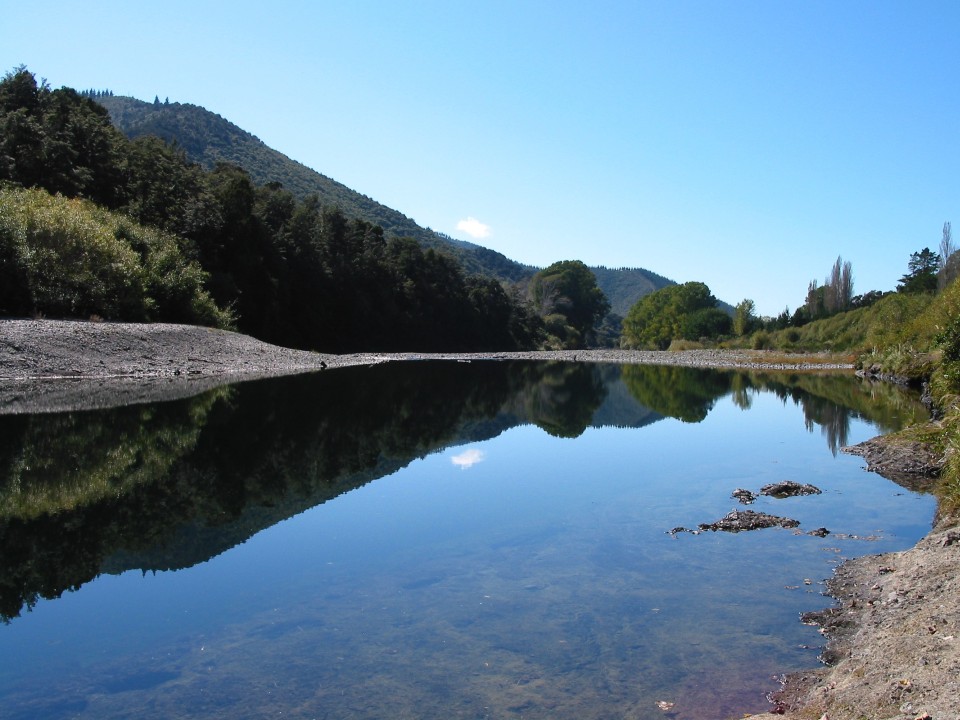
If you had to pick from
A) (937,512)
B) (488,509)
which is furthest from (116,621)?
(937,512)

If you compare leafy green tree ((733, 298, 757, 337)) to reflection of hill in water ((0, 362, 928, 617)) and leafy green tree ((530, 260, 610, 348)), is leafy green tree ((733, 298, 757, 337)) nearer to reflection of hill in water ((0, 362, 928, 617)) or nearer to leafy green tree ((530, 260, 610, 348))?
leafy green tree ((530, 260, 610, 348))

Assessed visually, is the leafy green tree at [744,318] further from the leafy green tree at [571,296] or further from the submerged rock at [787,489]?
the submerged rock at [787,489]

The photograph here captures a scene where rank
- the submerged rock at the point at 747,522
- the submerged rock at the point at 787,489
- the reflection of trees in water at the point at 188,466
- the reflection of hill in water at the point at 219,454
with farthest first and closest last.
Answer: the submerged rock at the point at 787,489 < the submerged rock at the point at 747,522 < the reflection of hill in water at the point at 219,454 < the reflection of trees in water at the point at 188,466

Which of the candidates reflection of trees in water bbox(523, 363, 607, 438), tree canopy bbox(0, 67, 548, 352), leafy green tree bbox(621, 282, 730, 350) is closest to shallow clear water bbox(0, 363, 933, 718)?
reflection of trees in water bbox(523, 363, 607, 438)

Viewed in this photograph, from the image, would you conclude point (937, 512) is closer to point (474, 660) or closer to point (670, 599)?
point (670, 599)

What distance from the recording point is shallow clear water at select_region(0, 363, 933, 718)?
5457mm

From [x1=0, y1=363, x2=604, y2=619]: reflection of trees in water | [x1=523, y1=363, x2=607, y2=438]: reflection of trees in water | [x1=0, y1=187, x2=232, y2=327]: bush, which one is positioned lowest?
[x1=0, y1=363, x2=604, y2=619]: reflection of trees in water

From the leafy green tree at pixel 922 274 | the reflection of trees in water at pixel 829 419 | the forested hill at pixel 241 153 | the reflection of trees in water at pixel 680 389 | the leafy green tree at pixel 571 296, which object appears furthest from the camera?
the leafy green tree at pixel 571 296

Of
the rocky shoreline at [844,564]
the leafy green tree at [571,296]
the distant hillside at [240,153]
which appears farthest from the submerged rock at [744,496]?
the leafy green tree at [571,296]

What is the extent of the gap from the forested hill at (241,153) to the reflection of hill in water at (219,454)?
8300 centimetres

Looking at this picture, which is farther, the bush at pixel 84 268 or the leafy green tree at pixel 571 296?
the leafy green tree at pixel 571 296

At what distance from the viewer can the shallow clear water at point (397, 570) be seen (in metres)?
5.46

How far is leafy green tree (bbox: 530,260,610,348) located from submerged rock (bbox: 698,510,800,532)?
10808 centimetres

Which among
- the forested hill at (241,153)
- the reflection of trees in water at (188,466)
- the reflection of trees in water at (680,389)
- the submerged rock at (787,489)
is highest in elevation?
the forested hill at (241,153)
